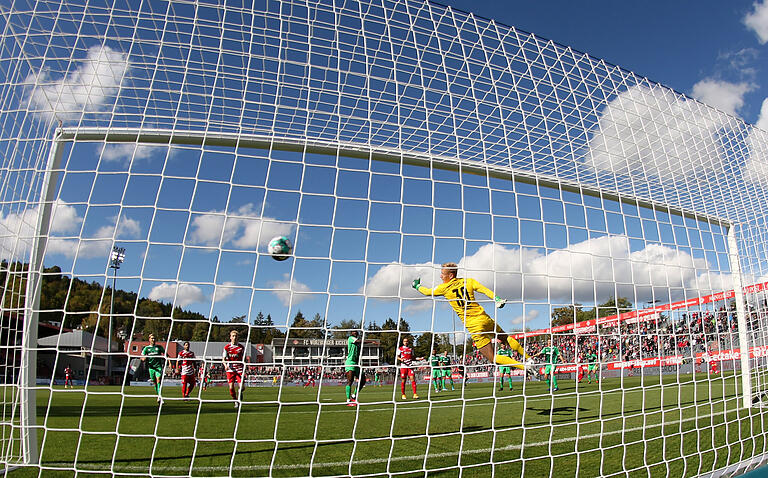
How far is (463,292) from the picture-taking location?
4262 millimetres

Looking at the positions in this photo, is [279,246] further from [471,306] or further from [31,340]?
[31,340]

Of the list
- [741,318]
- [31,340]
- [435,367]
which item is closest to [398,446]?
[435,367]

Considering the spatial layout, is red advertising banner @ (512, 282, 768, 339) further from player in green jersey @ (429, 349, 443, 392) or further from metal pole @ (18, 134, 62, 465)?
metal pole @ (18, 134, 62, 465)

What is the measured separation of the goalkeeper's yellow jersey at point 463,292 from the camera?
4094 mm

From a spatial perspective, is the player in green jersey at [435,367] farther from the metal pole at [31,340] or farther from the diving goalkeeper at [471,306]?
the metal pole at [31,340]

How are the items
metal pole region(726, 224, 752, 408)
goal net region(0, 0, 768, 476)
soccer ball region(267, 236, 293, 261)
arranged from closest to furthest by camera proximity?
goal net region(0, 0, 768, 476) < soccer ball region(267, 236, 293, 261) < metal pole region(726, 224, 752, 408)

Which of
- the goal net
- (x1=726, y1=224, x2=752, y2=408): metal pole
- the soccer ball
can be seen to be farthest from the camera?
(x1=726, y1=224, x2=752, y2=408): metal pole

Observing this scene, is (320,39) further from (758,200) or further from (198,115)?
(758,200)

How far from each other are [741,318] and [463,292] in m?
4.22

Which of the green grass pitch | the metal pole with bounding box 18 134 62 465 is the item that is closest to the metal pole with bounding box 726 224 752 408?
the green grass pitch

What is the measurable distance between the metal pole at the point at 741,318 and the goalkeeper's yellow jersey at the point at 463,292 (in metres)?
3.40

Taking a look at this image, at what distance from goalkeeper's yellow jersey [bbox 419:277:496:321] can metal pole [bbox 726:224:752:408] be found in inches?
134

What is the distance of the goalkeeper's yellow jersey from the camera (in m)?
4.09

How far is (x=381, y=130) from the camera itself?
14.5 feet
